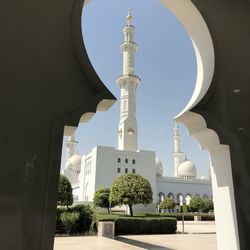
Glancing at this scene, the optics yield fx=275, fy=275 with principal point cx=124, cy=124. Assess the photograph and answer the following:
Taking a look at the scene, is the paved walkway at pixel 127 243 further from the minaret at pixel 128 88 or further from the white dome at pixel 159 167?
the white dome at pixel 159 167

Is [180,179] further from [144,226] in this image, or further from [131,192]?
[144,226]

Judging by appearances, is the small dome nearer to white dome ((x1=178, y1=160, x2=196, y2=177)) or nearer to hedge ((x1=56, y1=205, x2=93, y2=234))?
white dome ((x1=178, y1=160, x2=196, y2=177))

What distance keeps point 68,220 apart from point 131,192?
530cm

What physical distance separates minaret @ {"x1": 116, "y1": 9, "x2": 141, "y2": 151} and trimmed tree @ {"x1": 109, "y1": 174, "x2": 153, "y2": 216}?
59.9 ft

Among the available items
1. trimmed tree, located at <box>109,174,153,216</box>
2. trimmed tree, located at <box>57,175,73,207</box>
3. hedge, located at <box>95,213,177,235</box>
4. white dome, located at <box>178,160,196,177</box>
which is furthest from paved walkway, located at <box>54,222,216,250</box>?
white dome, located at <box>178,160,196,177</box>

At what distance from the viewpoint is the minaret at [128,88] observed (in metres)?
34.8

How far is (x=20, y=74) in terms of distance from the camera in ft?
9.09

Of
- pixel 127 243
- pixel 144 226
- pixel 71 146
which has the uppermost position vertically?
pixel 71 146

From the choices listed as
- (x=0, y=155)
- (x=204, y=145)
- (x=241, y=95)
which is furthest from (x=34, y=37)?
(x=241, y=95)

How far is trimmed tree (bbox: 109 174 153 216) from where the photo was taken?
16.5m

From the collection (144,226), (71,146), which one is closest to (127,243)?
(144,226)

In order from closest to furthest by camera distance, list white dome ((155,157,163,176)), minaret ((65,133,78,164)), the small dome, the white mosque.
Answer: the white mosque
white dome ((155,157,163,176))
the small dome
minaret ((65,133,78,164))

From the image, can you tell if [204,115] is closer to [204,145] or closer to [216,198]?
[204,145]

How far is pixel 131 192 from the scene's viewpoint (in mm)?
16578
